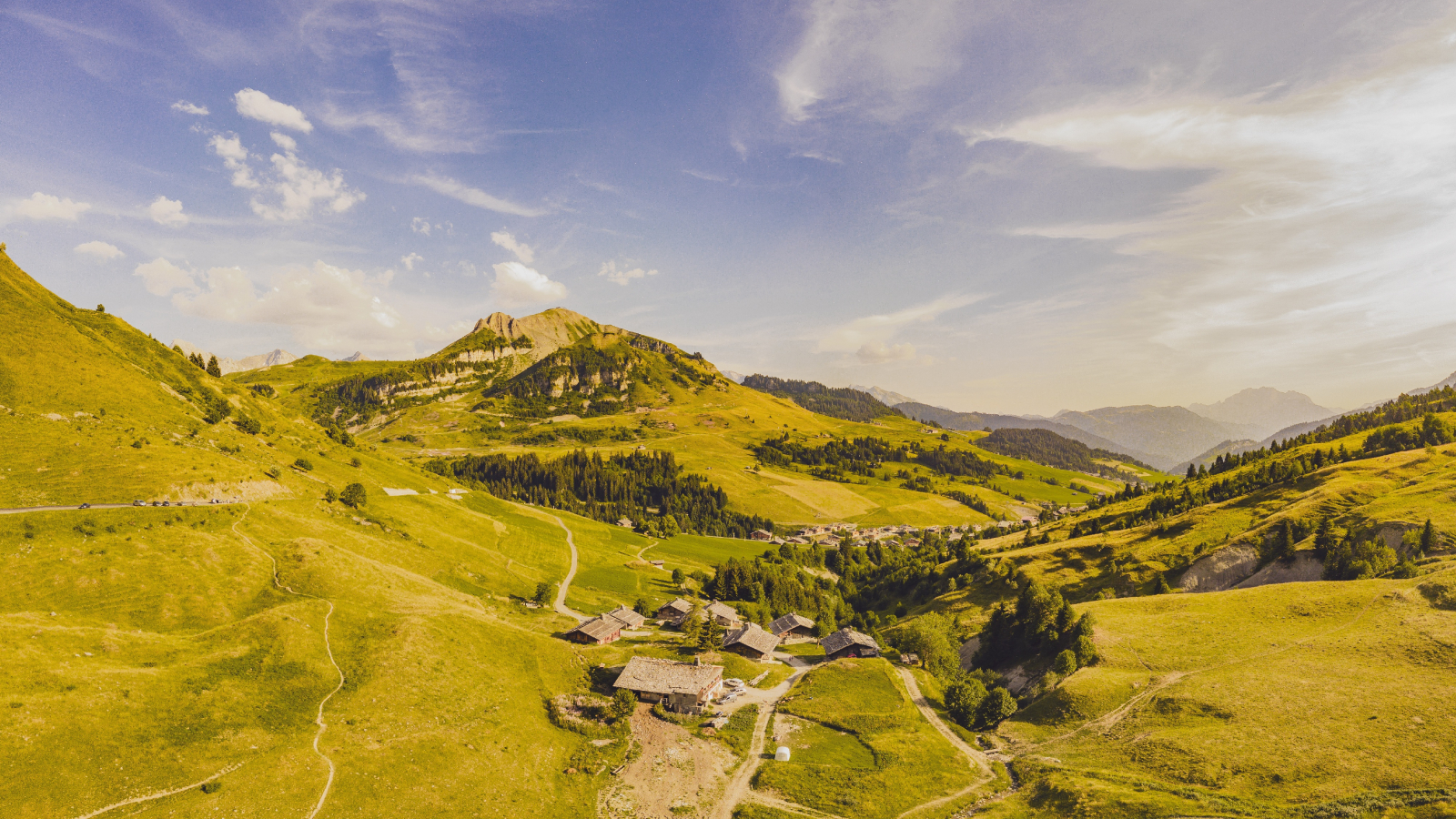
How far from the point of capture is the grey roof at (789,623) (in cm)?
11825

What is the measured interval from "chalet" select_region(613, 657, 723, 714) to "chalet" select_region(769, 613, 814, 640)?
40389mm

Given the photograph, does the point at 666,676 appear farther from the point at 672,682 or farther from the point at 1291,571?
the point at 1291,571

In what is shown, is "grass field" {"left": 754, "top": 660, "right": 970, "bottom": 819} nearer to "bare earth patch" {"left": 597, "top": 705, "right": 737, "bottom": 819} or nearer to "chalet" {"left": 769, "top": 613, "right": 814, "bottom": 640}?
"bare earth patch" {"left": 597, "top": 705, "right": 737, "bottom": 819}

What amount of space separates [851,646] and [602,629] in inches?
1733

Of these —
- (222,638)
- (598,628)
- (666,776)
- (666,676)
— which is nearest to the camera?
(666,776)

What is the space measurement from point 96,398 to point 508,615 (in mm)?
77822

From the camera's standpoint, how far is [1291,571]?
93.9 meters

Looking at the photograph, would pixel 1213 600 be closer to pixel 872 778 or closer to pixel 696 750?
pixel 872 778

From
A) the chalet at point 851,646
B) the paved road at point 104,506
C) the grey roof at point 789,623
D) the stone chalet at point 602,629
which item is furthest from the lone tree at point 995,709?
the paved road at point 104,506

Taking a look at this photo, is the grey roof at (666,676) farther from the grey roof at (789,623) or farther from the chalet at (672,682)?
the grey roof at (789,623)

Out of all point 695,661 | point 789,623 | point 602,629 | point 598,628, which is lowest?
point 789,623

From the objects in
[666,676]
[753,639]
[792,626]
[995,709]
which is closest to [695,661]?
[666,676]

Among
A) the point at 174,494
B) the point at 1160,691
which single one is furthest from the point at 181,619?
the point at 1160,691

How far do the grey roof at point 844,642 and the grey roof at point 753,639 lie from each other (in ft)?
31.6
